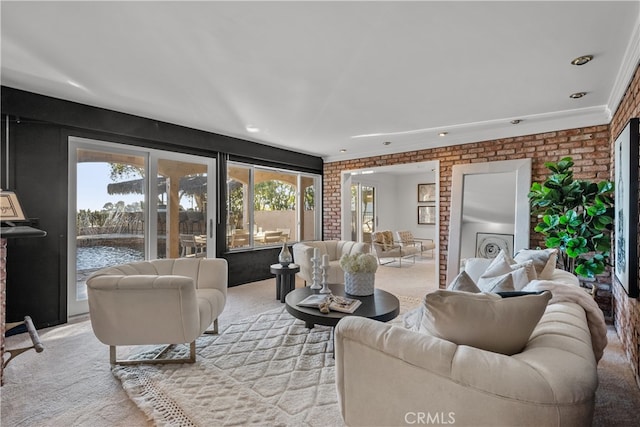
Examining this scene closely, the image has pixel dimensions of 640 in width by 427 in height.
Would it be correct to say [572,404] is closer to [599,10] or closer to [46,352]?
[599,10]

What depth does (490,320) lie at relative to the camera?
4.06 feet

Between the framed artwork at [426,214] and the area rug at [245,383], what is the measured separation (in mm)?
6530

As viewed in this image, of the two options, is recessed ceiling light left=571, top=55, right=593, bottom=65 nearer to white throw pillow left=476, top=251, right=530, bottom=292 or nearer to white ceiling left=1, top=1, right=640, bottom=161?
white ceiling left=1, top=1, right=640, bottom=161

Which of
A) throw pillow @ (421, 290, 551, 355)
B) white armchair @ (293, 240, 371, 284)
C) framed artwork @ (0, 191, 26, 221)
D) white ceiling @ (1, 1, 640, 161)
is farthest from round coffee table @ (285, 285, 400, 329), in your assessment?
framed artwork @ (0, 191, 26, 221)

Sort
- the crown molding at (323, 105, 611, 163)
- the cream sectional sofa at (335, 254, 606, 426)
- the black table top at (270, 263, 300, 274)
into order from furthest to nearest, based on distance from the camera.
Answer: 1. the black table top at (270, 263, 300, 274)
2. the crown molding at (323, 105, 611, 163)
3. the cream sectional sofa at (335, 254, 606, 426)

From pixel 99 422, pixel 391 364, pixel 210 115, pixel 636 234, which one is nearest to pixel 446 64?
pixel 636 234

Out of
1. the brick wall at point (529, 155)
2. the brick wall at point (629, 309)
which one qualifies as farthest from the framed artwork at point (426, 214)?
the brick wall at point (629, 309)

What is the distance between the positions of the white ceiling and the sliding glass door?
62cm

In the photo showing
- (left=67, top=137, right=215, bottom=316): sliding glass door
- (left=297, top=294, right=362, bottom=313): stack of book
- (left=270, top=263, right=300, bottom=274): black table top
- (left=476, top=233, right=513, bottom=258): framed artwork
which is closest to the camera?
(left=297, top=294, right=362, bottom=313): stack of book

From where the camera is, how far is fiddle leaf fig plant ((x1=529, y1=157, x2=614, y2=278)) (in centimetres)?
304

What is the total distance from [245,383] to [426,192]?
7681 millimetres

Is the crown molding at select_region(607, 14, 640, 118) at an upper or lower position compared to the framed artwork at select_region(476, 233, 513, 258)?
upper

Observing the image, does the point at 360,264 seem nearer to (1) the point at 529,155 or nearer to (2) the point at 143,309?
(2) the point at 143,309

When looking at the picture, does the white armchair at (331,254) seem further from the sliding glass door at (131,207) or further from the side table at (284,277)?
the sliding glass door at (131,207)
